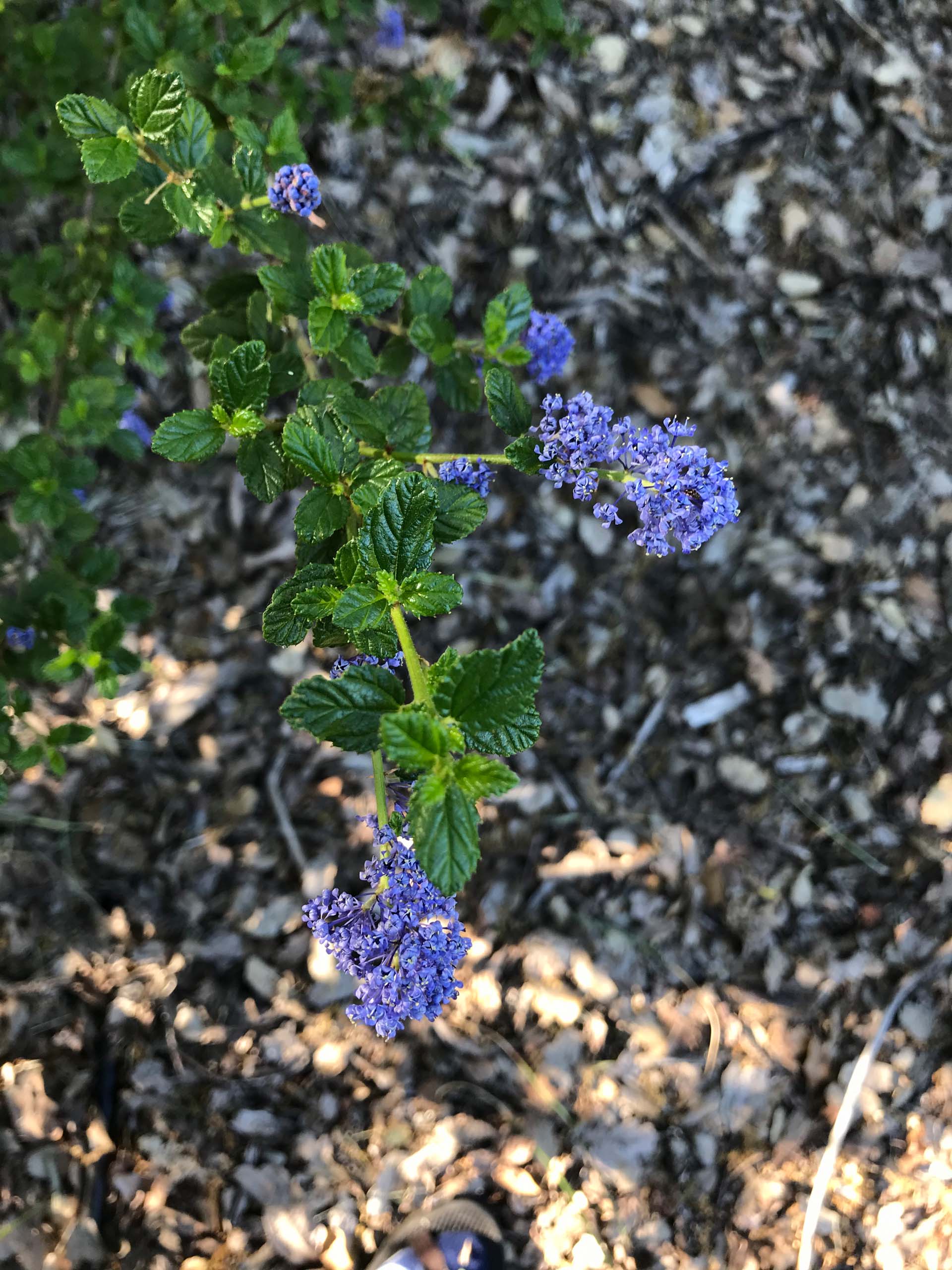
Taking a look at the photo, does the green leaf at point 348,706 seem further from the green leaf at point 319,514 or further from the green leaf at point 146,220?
the green leaf at point 146,220

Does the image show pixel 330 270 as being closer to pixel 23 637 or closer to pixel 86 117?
pixel 86 117

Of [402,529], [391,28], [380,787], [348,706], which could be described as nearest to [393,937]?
[380,787]

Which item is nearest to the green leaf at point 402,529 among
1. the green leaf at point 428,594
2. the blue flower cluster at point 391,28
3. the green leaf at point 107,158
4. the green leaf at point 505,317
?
the green leaf at point 428,594

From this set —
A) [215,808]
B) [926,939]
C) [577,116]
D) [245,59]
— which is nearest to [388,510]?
[245,59]

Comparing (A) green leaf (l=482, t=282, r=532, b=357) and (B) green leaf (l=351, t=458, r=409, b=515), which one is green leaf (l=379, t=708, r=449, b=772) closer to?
(B) green leaf (l=351, t=458, r=409, b=515)

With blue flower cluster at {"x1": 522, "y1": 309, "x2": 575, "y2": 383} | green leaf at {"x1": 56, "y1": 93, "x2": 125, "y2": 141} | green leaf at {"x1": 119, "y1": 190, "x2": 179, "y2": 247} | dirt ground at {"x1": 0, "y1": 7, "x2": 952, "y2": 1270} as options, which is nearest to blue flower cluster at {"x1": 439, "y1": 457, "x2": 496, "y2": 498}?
blue flower cluster at {"x1": 522, "y1": 309, "x2": 575, "y2": 383}

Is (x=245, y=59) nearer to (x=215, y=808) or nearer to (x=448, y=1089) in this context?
(x=215, y=808)
